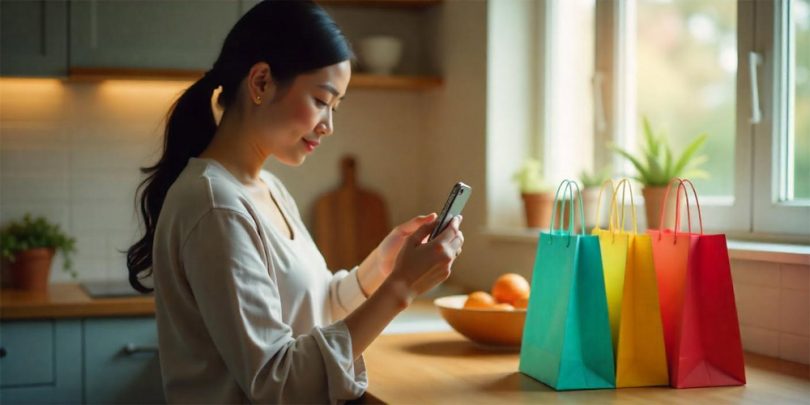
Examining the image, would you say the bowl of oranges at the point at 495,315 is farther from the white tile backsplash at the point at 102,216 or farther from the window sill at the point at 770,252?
the white tile backsplash at the point at 102,216

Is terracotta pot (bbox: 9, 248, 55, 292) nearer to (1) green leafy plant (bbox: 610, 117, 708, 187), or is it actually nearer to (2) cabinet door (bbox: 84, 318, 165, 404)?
(2) cabinet door (bbox: 84, 318, 165, 404)

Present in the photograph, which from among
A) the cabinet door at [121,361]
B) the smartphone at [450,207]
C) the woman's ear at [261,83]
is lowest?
the cabinet door at [121,361]

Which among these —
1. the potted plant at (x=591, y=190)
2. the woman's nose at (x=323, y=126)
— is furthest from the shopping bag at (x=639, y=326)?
the potted plant at (x=591, y=190)

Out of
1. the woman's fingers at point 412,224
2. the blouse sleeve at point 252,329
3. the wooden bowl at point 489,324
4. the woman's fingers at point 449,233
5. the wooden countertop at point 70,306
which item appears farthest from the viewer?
the wooden countertop at point 70,306

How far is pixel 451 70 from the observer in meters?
3.13

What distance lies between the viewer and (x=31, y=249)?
111 inches

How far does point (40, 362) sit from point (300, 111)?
4.70ft

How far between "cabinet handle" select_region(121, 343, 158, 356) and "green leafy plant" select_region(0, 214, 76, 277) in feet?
1.62

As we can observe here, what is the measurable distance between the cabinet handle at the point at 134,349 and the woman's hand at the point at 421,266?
1.39 meters

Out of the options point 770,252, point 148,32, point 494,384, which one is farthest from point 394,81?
point 494,384

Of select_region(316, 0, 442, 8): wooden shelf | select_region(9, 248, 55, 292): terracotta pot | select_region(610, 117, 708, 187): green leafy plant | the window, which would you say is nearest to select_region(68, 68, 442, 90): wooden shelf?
select_region(316, 0, 442, 8): wooden shelf

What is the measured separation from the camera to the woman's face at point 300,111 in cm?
148

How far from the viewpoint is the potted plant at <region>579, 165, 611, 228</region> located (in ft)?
8.36

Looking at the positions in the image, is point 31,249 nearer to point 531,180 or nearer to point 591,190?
point 531,180
